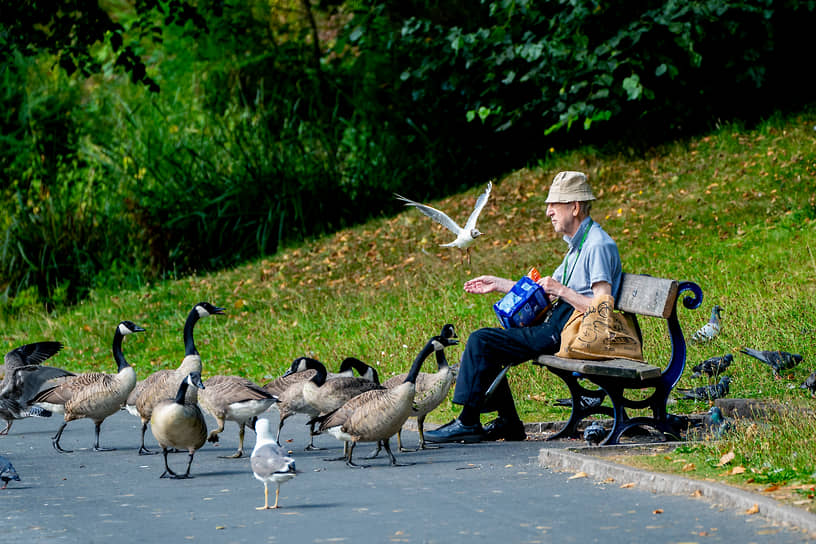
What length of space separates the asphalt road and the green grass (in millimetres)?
2524

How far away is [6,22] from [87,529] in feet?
46.3

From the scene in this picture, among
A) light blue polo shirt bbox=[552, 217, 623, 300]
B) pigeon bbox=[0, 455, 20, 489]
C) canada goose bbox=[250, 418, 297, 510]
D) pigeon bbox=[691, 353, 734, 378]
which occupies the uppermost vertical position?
light blue polo shirt bbox=[552, 217, 623, 300]

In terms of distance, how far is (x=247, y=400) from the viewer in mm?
8766

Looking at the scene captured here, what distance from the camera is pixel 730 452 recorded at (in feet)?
23.1

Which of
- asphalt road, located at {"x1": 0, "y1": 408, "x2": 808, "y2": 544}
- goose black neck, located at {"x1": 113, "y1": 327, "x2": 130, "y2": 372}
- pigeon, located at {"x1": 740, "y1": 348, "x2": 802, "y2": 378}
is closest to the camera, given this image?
asphalt road, located at {"x1": 0, "y1": 408, "x2": 808, "y2": 544}

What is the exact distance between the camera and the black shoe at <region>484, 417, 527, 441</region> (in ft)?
29.8

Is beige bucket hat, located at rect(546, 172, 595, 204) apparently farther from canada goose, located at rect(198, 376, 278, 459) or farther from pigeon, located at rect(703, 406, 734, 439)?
canada goose, located at rect(198, 376, 278, 459)

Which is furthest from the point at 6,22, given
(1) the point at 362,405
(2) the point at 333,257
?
(1) the point at 362,405

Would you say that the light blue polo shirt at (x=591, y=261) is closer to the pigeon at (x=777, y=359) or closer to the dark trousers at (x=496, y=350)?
the dark trousers at (x=496, y=350)

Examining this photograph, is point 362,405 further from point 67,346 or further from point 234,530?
point 67,346

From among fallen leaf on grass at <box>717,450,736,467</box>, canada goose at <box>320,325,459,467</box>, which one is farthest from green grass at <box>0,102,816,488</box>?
fallen leaf on grass at <box>717,450,736,467</box>

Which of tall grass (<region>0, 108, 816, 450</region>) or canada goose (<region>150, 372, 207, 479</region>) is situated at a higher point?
tall grass (<region>0, 108, 816, 450</region>)

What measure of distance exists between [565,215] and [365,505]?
303cm

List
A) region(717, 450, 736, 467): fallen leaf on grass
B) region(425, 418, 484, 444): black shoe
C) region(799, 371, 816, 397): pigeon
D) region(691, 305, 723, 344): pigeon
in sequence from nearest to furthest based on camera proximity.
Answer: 1. region(717, 450, 736, 467): fallen leaf on grass
2. region(425, 418, 484, 444): black shoe
3. region(799, 371, 816, 397): pigeon
4. region(691, 305, 723, 344): pigeon
